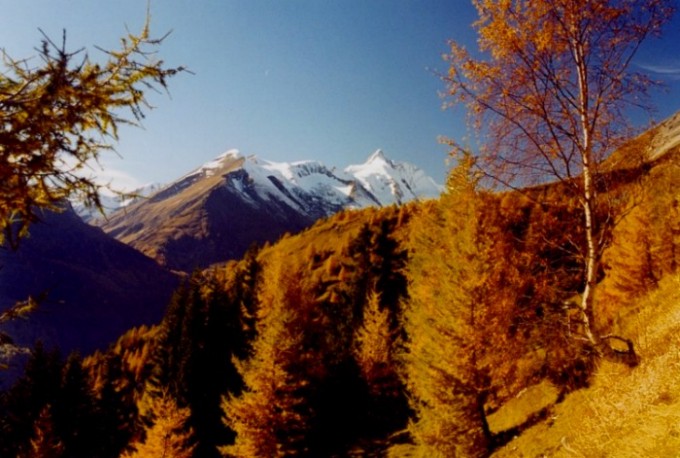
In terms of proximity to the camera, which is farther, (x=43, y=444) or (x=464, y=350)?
(x=43, y=444)

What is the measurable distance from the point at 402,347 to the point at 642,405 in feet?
78.9

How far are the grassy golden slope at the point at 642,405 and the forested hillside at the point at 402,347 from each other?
0.54 meters

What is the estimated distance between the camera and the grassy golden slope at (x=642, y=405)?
520 cm

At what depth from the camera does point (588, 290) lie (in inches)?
292

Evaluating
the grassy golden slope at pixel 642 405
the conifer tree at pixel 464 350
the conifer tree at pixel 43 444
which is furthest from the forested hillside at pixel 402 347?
the grassy golden slope at pixel 642 405

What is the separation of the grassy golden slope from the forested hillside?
1.77ft

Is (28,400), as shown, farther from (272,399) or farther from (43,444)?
(272,399)

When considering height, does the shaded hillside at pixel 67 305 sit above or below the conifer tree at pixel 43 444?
A: above

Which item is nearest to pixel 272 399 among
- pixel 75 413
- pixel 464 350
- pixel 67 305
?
pixel 464 350

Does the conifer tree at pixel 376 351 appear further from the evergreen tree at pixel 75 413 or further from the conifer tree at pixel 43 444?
the evergreen tree at pixel 75 413

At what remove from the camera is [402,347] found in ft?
97.1

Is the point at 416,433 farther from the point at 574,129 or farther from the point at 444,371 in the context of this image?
the point at 574,129

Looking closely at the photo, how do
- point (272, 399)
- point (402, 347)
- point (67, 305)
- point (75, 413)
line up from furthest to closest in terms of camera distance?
point (67, 305) → point (75, 413) → point (402, 347) → point (272, 399)

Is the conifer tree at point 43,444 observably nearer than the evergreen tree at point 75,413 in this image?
Yes
